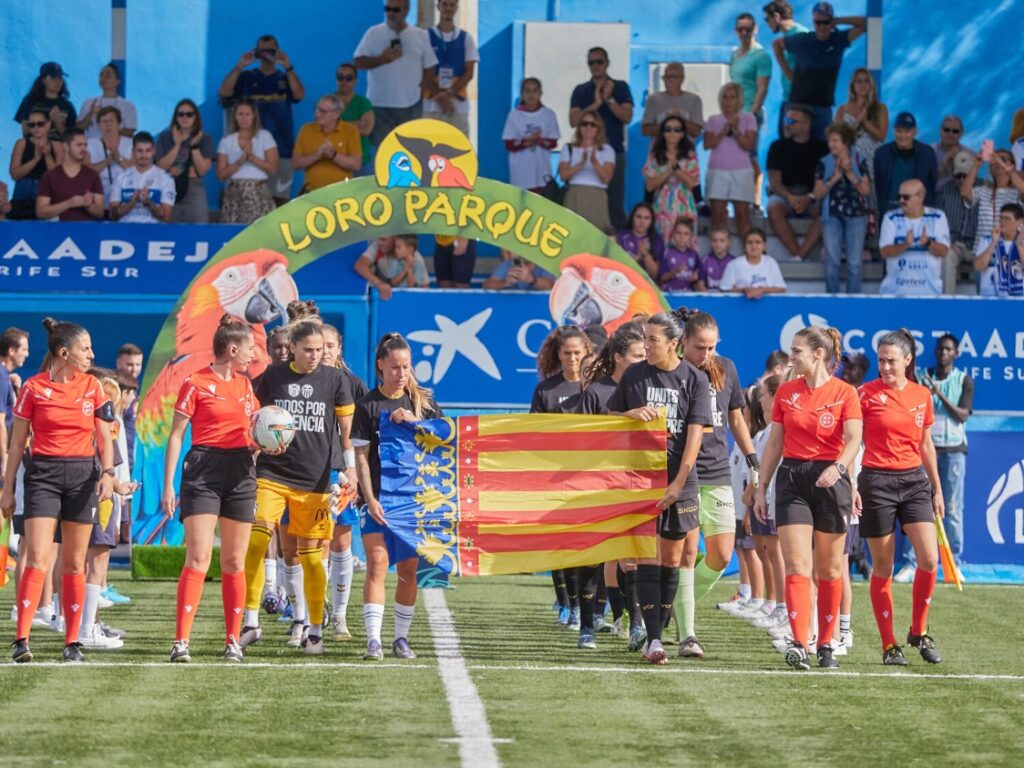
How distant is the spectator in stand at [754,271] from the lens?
18219 mm

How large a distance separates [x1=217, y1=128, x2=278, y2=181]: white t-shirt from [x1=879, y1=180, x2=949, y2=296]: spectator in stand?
6.63m

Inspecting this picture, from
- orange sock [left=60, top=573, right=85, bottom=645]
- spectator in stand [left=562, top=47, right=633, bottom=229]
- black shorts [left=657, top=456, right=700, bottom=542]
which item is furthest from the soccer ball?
spectator in stand [left=562, top=47, right=633, bottom=229]

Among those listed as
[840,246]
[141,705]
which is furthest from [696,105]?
[141,705]

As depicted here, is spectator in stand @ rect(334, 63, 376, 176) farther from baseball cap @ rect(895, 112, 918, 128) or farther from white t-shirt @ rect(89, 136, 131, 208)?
baseball cap @ rect(895, 112, 918, 128)

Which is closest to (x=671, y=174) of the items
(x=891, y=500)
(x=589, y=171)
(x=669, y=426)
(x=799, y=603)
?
(x=589, y=171)

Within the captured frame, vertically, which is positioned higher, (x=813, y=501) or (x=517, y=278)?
(x=517, y=278)

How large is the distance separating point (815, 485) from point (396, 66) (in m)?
11.4

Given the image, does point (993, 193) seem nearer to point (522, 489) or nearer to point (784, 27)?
point (784, 27)

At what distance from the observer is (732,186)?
1989cm

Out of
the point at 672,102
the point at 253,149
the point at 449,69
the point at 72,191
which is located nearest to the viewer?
the point at 72,191

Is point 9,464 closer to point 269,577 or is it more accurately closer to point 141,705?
point 141,705

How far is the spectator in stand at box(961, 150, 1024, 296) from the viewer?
19359 millimetres

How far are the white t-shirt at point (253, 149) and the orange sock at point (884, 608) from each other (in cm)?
1036

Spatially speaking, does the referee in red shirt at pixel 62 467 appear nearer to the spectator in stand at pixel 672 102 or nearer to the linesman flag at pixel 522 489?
the linesman flag at pixel 522 489
